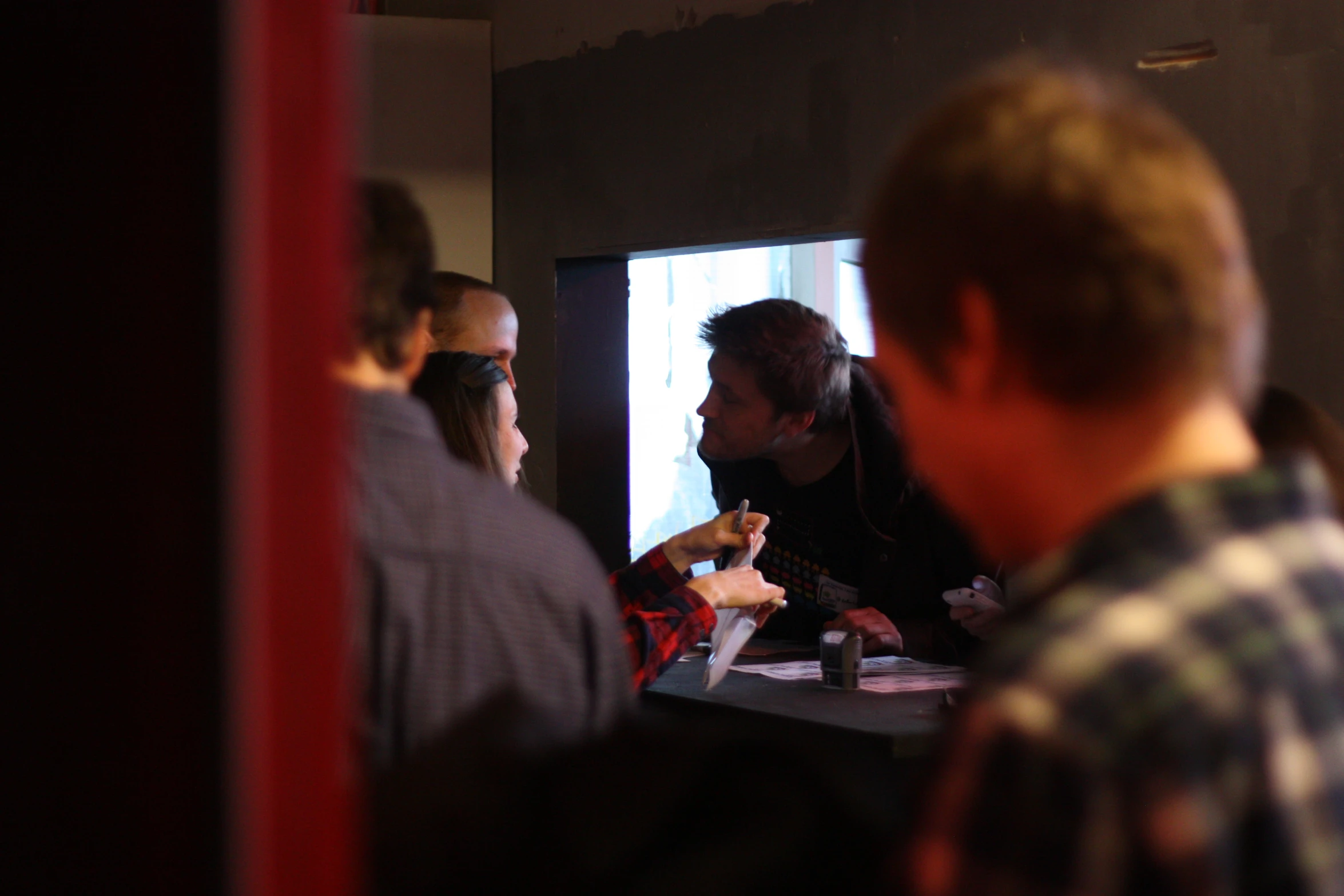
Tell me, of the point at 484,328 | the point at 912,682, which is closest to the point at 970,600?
the point at 912,682

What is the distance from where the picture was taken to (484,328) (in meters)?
3.37

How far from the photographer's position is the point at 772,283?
6977 mm

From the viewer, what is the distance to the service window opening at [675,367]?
592 cm

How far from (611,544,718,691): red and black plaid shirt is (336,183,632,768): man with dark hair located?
3.02 feet

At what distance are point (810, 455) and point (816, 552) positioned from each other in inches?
14.4

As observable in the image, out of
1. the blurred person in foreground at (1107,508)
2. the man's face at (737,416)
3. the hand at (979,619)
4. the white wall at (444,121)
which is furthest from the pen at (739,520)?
the blurred person in foreground at (1107,508)

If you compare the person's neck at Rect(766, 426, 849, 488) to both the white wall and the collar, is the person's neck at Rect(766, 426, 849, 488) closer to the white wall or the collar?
the white wall

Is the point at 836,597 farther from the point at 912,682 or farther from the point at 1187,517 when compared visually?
the point at 1187,517

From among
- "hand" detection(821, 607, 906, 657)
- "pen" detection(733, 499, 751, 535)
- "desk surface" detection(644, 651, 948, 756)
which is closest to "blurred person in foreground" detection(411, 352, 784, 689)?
"pen" detection(733, 499, 751, 535)

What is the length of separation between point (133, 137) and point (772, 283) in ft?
21.1

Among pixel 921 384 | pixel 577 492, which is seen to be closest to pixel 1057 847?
pixel 921 384

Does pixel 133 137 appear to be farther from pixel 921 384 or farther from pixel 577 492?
pixel 577 492

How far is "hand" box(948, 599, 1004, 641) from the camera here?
3.14 meters

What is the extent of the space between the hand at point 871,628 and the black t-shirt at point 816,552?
20 cm
